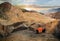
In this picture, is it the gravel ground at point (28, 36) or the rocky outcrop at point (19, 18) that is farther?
the rocky outcrop at point (19, 18)

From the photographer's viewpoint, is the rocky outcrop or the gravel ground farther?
the rocky outcrop

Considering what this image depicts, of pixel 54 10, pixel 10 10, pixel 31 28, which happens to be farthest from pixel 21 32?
pixel 54 10

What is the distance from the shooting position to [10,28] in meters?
3.71

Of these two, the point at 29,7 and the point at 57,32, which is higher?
the point at 29,7

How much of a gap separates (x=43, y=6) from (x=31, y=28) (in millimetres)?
564

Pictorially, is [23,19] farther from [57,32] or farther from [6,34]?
[57,32]

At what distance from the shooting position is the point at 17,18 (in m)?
3.76

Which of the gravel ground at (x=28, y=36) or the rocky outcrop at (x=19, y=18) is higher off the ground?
the rocky outcrop at (x=19, y=18)

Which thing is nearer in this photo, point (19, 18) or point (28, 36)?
point (28, 36)

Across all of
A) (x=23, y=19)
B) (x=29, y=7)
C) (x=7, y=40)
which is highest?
(x=29, y=7)

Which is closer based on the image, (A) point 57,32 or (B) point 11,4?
(A) point 57,32

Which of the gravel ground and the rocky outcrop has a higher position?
the rocky outcrop

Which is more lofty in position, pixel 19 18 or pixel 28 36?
pixel 19 18

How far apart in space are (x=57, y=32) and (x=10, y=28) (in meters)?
1.02
